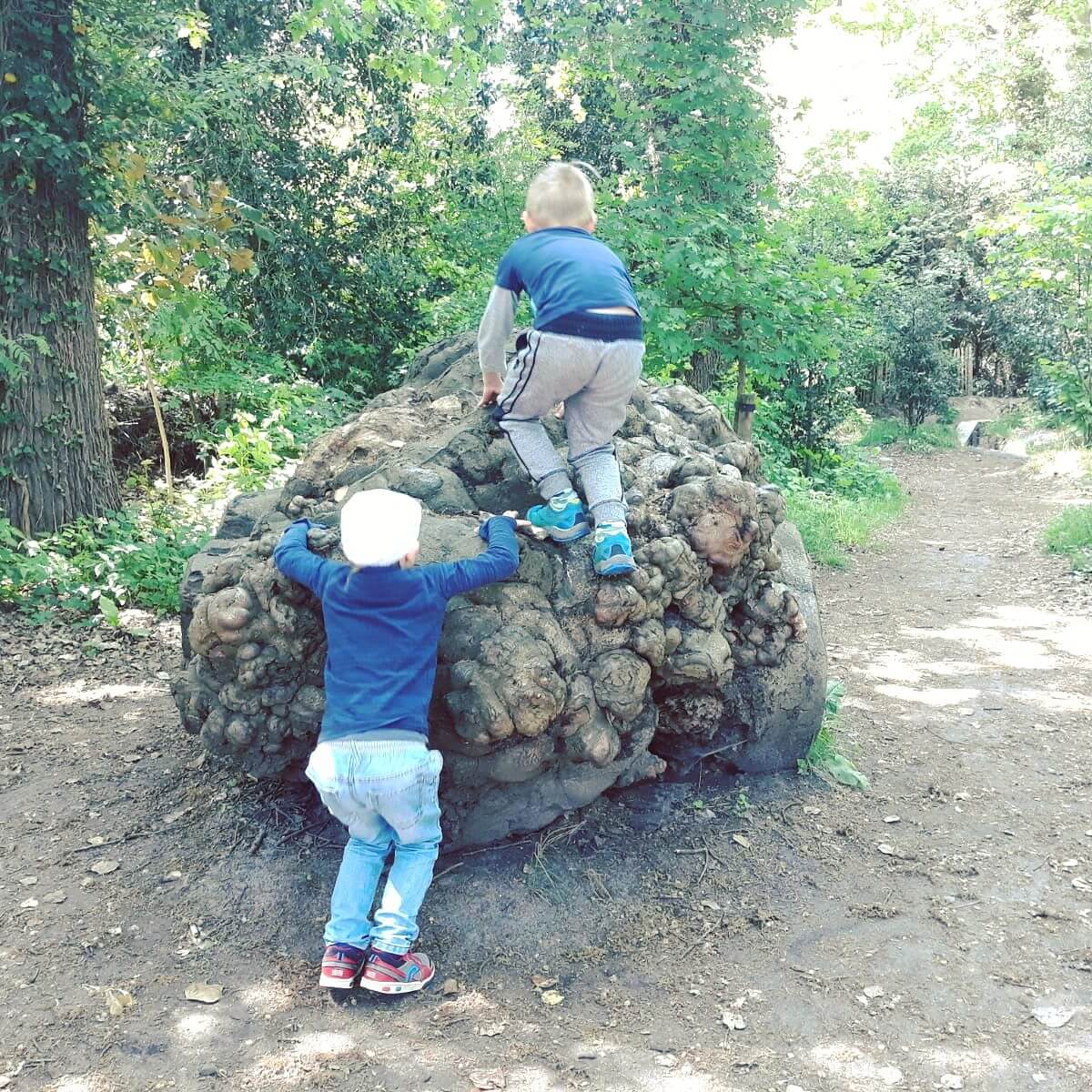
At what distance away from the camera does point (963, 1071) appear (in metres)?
2.62

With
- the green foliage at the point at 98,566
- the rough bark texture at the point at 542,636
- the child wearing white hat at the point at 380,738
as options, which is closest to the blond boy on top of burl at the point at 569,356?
the rough bark texture at the point at 542,636

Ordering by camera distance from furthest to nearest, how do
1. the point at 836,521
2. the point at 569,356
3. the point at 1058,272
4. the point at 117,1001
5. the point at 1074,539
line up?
the point at 1058,272 → the point at 836,521 → the point at 1074,539 → the point at 569,356 → the point at 117,1001

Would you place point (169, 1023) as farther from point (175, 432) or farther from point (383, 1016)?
point (175, 432)

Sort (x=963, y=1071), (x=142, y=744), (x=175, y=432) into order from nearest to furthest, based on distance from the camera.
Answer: (x=963, y=1071), (x=142, y=744), (x=175, y=432)

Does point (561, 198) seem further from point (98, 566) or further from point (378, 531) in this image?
point (98, 566)

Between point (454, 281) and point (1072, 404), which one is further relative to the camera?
point (1072, 404)

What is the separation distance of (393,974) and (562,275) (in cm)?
226

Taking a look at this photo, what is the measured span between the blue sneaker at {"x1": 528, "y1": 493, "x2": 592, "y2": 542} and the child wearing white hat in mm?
590

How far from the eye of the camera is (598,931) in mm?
3170

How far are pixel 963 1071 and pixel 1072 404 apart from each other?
14.7 metres

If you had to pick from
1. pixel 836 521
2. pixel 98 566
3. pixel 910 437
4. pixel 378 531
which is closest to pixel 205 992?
pixel 378 531

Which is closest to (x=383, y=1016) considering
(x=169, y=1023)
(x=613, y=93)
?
(x=169, y=1023)

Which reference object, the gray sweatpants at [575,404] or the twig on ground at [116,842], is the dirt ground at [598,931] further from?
the gray sweatpants at [575,404]

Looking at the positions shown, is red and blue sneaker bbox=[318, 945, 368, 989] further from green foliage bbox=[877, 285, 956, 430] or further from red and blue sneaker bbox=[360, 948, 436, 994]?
green foliage bbox=[877, 285, 956, 430]
